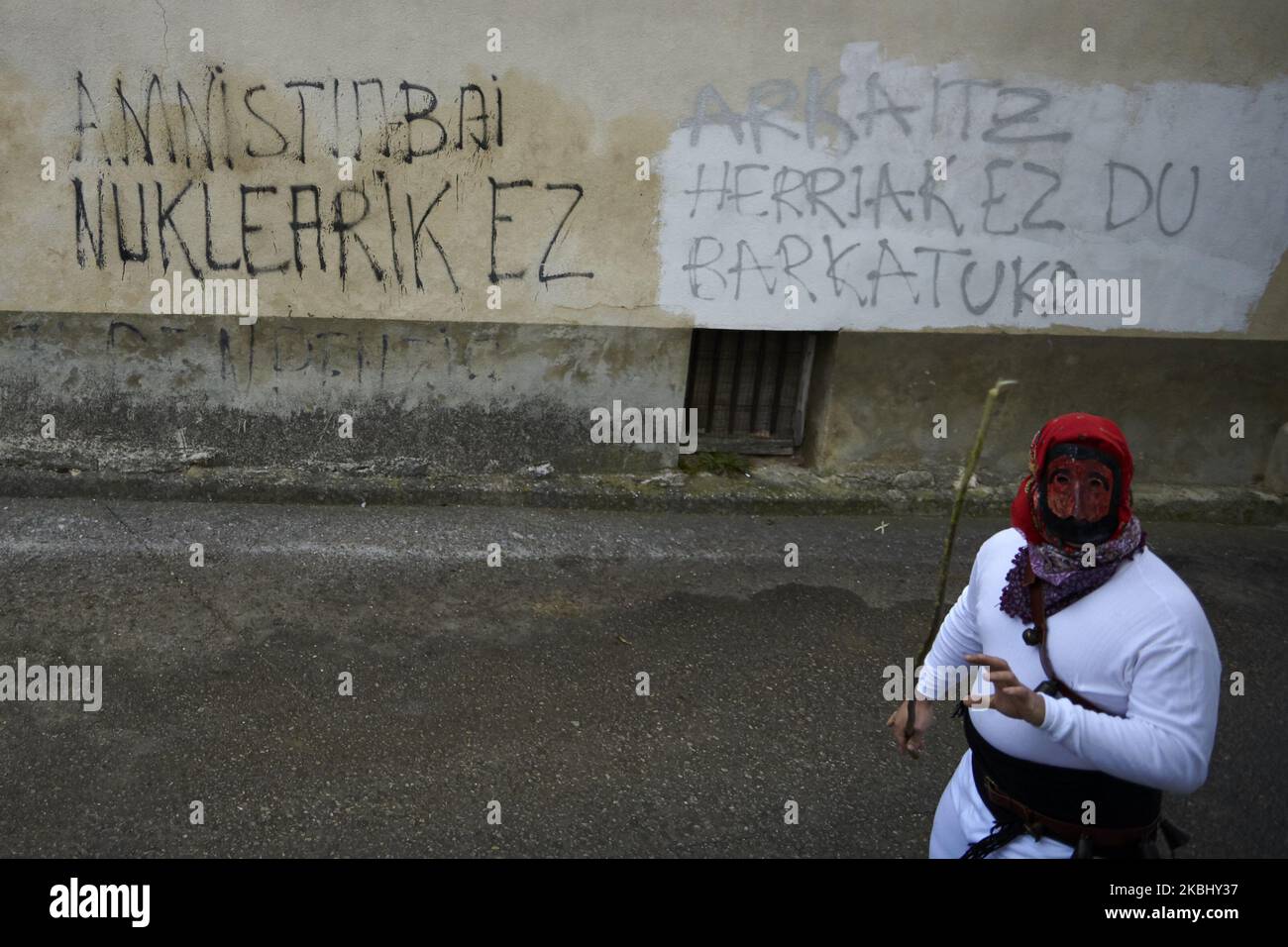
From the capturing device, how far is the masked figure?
2.43 meters

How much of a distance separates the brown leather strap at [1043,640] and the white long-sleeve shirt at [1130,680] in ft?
0.04

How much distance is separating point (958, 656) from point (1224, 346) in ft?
17.7

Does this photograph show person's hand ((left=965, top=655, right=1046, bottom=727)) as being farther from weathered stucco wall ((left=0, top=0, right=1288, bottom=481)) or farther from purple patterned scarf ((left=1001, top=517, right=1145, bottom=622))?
weathered stucco wall ((left=0, top=0, right=1288, bottom=481))

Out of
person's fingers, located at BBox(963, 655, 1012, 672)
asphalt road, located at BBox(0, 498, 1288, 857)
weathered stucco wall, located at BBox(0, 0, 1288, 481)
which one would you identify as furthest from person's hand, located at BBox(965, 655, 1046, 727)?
weathered stucco wall, located at BBox(0, 0, 1288, 481)

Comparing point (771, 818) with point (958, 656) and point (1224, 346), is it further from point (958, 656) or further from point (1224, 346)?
point (1224, 346)

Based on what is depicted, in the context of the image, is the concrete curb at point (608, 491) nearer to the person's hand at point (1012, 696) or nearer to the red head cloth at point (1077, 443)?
the red head cloth at point (1077, 443)

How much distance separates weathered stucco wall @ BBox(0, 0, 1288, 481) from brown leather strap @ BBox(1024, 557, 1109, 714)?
14.7 ft

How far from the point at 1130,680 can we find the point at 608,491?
4.71 metres

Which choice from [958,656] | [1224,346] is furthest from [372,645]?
[1224,346]

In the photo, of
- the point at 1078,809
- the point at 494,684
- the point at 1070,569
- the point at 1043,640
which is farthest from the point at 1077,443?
the point at 494,684

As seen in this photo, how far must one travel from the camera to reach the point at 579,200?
6.66 metres

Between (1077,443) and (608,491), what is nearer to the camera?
(1077,443)

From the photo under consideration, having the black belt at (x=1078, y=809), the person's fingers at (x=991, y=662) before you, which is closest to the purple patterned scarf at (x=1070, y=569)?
the person's fingers at (x=991, y=662)

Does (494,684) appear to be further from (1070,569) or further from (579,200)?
(579,200)
